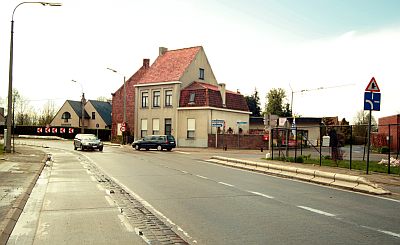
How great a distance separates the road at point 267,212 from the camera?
699 cm

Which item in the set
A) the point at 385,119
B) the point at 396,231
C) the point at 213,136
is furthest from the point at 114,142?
the point at 396,231

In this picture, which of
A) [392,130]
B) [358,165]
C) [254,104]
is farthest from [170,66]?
[254,104]

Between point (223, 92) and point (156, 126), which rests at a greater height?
point (223, 92)

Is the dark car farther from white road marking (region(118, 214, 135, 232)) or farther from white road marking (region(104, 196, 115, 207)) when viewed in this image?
white road marking (region(118, 214, 135, 232))

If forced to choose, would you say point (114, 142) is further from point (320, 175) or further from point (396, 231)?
point (396, 231)

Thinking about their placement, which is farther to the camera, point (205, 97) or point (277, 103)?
point (277, 103)

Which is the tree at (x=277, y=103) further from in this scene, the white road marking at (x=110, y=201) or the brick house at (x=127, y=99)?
the white road marking at (x=110, y=201)

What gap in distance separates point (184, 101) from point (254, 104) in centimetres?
4254

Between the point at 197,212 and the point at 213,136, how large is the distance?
3774 cm

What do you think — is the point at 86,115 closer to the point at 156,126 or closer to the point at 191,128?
the point at 156,126

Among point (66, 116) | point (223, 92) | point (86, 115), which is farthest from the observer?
point (66, 116)

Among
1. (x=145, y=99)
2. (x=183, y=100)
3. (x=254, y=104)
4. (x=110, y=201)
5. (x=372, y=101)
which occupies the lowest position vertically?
(x=110, y=201)

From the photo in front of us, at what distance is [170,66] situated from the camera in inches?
A: 2116

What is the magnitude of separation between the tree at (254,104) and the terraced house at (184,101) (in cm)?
3355
